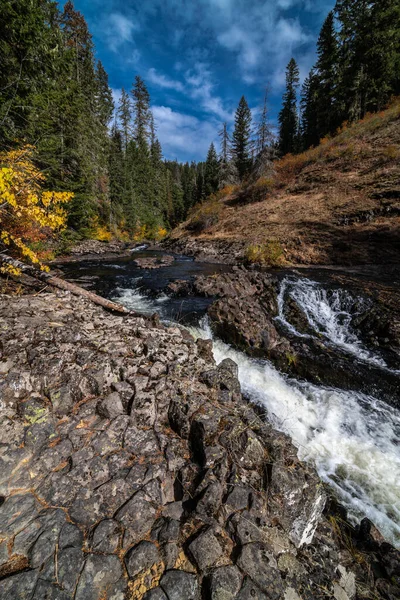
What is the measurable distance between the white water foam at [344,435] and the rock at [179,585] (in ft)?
8.92

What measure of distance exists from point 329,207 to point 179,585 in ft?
64.7

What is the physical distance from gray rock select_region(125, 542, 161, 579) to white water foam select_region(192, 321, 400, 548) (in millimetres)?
2919

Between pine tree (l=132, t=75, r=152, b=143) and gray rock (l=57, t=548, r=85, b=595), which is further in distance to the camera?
pine tree (l=132, t=75, r=152, b=143)

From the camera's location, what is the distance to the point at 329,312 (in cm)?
842

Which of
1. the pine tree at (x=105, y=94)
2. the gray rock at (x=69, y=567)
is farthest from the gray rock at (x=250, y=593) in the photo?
the pine tree at (x=105, y=94)

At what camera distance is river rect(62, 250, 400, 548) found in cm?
354

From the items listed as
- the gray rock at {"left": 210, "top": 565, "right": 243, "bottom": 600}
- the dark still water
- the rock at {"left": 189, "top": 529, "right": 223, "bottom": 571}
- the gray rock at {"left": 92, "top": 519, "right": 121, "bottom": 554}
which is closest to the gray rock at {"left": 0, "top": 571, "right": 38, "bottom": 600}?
the gray rock at {"left": 92, "top": 519, "right": 121, "bottom": 554}

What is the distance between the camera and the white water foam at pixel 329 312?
6963 mm

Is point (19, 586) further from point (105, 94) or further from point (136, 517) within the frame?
point (105, 94)

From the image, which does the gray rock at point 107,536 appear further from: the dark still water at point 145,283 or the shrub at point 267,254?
→ the shrub at point 267,254

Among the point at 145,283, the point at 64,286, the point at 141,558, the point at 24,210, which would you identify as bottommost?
the point at 141,558

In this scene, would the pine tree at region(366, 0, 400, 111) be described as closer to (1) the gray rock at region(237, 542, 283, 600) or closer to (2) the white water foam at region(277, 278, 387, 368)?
(2) the white water foam at region(277, 278, 387, 368)

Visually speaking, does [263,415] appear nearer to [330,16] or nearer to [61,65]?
[61,65]

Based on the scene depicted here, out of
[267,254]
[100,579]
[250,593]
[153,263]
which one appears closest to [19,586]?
[100,579]
